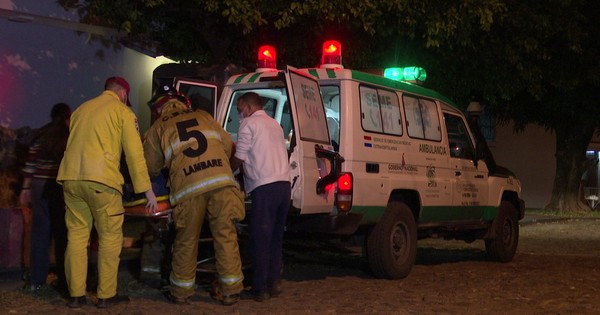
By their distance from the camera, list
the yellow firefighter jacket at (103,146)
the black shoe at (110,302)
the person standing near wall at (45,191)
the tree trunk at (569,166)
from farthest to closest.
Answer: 1. the tree trunk at (569,166)
2. the person standing near wall at (45,191)
3. the black shoe at (110,302)
4. the yellow firefighter jacket at (103,146)

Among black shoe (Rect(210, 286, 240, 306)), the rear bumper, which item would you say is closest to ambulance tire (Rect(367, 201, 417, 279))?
the rear bumper

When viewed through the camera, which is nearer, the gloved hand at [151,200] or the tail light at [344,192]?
the gloved hand at [151,200]

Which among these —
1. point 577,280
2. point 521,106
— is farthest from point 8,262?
point 521,106

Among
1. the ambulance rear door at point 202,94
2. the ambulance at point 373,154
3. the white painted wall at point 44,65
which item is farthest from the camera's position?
the white painted wall at point 44,65

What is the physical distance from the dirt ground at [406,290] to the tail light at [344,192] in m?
0.82

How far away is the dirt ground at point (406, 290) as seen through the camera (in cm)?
696

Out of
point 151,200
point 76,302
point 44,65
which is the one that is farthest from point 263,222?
point 44,65

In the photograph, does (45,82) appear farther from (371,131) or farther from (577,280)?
(577,280)

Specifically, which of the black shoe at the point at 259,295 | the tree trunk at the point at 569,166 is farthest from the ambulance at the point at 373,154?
the tree trunk at the point at 569,166

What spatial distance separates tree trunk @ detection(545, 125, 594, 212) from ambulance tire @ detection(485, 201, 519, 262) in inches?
555

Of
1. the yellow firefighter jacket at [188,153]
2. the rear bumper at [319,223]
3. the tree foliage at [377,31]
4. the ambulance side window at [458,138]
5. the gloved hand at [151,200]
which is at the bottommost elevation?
the rear bumper at [319,223]

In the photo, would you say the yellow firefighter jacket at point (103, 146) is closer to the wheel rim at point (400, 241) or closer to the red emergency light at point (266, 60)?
the red emergency light at point (266, 60)

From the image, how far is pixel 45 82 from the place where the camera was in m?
12.3

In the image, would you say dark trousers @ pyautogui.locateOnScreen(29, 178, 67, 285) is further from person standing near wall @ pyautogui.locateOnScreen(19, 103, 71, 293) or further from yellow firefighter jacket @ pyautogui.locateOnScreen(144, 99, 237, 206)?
yellow firefighter jacket @ pyautogui.locateOnScreen(144, 99, 237, 206)
